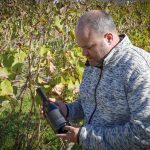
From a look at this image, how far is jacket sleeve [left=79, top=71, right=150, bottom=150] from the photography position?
106 inches

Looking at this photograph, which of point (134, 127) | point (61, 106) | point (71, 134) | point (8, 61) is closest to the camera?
point (134, 127)

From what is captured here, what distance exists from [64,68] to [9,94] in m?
0.61

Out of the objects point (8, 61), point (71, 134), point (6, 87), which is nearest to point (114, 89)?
point (71, 134)

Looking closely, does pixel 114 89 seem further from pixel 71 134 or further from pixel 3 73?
pixel 3 73

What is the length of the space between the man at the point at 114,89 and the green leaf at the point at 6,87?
106 cm

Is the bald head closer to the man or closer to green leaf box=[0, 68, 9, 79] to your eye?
the man

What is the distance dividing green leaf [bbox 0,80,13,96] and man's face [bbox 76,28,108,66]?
1.17 m

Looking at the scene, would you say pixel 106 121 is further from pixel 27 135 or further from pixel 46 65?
pixel 27 135

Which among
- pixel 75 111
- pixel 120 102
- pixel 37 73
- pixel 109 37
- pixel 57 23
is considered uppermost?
pixel 109 37

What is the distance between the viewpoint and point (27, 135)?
4.70m

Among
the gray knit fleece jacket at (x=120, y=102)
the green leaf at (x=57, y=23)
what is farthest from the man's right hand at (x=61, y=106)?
the green leaf at (x=57, y=23)

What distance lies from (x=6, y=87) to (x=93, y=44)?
4.18ft

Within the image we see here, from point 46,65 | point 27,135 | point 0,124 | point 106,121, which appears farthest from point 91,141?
point 0,124

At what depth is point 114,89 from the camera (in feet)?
9.25
